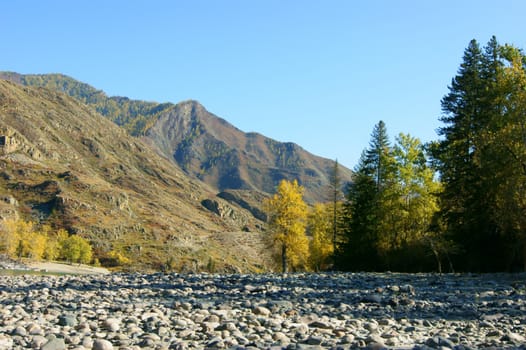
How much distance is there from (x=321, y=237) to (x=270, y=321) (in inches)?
2222

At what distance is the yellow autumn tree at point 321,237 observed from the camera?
6562cm

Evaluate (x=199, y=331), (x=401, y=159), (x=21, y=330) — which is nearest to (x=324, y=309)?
(x=199, y=331)

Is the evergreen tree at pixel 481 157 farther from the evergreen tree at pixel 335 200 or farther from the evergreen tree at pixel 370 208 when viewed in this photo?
the evergreen tree at pixel 335 200

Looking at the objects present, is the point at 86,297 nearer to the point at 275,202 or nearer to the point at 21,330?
the point at 21,330

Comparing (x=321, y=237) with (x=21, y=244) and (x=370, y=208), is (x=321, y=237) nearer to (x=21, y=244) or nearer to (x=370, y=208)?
(x=370, y=208)

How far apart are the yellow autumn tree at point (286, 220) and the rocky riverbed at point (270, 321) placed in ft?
100

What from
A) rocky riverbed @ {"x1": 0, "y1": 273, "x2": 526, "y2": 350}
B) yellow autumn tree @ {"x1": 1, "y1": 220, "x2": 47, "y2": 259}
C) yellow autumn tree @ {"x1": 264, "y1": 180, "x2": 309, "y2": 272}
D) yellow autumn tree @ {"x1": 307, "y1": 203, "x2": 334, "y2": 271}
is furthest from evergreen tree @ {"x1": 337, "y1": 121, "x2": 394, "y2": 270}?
yellow autumn tree @ {"x1": 1, "y1": 220, "x2": 47, "y2": 259}

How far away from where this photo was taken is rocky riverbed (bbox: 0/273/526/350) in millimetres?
9789

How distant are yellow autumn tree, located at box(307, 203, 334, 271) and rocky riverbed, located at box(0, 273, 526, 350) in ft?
150

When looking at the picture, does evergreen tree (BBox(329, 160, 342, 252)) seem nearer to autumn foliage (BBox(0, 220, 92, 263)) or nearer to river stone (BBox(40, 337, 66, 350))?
river stone (BBox(40, 337, 66, 350))

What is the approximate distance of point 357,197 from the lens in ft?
177

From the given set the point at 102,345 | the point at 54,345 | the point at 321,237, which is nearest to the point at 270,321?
the point at 102,345

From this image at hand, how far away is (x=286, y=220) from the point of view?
5119cm

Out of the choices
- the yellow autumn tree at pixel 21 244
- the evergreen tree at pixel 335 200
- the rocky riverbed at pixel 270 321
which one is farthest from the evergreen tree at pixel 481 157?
the yellow autumn tree at pixel 21 244
